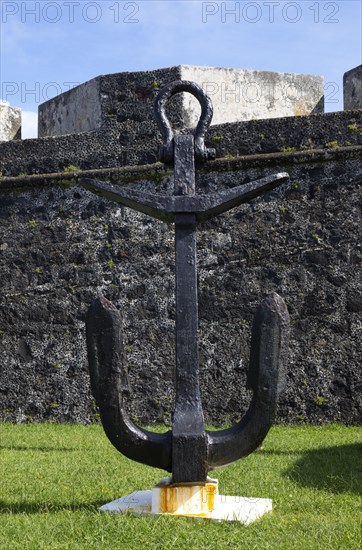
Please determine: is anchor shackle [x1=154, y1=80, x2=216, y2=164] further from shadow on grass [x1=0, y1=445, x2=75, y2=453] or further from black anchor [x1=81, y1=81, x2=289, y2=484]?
shadow on grass [x1=0, y1=445, x2=75, y2=453]

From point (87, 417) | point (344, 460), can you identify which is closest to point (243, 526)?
point (344, 460)

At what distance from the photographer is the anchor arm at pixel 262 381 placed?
390 cm

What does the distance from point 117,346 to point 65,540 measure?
2.82ft

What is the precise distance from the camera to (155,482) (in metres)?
4.91

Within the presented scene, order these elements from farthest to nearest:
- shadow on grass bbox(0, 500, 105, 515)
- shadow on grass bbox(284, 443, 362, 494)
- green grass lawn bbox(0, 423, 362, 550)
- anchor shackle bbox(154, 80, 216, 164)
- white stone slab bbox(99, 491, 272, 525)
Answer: shadow on grass bbox(284, 443, 362, 494)
anchor shackle bbox(154, 80, 216, 164)
shadow on grass bbox(0, 500, 105, 515)
white stone slab bbox(99, 491, 272, 525)
green grass lawn bbox(0, 423, 362, 550)

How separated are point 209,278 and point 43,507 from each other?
149 inches

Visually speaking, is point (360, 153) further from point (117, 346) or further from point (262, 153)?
point (117, 346)

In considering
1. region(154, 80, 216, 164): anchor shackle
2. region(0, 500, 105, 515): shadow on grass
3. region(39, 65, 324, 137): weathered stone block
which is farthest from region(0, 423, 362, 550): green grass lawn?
region(39, 65, 324, 137): weathered stone block

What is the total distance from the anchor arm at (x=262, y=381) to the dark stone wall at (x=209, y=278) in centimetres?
348

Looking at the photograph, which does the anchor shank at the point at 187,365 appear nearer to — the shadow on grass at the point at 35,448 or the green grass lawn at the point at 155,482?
the green grass lawn at the point at 155,482

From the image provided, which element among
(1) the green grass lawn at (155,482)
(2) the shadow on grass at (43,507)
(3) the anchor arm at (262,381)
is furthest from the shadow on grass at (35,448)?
(3) the anchor arm at (262,381)

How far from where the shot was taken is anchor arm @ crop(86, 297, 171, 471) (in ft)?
12.8

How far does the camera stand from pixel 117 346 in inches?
154

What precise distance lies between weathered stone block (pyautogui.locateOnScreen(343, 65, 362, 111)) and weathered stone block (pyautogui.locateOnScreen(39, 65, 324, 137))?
0.29 metres
